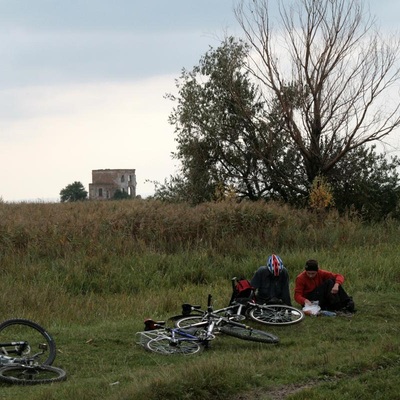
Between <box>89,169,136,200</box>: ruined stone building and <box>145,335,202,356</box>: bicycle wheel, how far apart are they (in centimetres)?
3637

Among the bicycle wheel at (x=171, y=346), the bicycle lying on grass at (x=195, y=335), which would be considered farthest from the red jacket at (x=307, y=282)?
the bicycle wheel at (x=171, y=346)

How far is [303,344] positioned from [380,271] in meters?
7.98

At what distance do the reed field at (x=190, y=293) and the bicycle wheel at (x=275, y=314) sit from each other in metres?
0.19

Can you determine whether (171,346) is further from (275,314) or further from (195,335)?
(275,314)

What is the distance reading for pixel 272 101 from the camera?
31.2 m

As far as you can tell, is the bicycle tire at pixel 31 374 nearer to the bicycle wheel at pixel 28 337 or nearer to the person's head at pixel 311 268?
the bicycle wheel at pixel 28 337

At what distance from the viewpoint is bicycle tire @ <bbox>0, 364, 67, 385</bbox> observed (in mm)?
8438

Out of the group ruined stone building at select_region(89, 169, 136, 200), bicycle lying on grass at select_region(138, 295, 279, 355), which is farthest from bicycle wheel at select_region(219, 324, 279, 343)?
ruined stone building at select_region(89, 169, 136, 200)

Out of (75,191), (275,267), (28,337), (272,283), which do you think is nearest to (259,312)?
(272,283)

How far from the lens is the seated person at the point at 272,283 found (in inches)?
484

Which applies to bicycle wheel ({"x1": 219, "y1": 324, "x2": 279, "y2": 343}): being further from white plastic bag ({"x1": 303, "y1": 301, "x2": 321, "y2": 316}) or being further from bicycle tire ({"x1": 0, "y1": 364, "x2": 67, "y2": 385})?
bicycle tire ({"x1": 0, "y1": 364, "x2": 67, "y2": 385})

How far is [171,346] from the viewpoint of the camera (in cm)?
1027

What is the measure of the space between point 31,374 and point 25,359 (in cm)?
20

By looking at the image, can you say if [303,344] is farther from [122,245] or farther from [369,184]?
[369,184]
